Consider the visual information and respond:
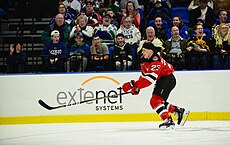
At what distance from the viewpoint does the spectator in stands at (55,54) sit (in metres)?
8.67

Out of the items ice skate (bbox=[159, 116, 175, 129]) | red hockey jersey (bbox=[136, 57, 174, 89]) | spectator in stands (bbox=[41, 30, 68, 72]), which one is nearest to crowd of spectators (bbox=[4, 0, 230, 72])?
spectator in stands (bbox=[41, 30, 68, 72])

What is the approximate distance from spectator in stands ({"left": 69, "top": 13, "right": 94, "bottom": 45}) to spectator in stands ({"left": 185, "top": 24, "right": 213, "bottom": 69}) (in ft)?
6.07

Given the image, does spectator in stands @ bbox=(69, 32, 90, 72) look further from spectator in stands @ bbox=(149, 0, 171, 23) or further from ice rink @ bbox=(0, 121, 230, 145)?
spectator in stands @ bbox=(149, 0, 171, 23)

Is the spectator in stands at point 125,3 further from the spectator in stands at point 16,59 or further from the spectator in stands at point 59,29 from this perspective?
the spectator in stands at point 16,59

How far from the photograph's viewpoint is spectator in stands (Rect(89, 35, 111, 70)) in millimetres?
8656

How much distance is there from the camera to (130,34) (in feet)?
29.7

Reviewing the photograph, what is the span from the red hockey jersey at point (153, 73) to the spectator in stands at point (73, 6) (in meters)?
2.04

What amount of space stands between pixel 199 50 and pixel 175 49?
42 cm

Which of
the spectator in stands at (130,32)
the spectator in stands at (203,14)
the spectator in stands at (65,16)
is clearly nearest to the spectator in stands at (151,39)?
the spectator in stands at (130,32)

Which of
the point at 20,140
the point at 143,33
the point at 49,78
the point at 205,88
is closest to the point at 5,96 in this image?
the point at 49,78

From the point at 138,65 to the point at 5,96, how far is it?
237 cm

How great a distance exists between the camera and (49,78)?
28.0 ft

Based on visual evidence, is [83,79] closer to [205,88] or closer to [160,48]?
[160,48]

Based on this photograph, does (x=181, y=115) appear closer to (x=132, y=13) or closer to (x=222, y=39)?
(x=222, y=39)
